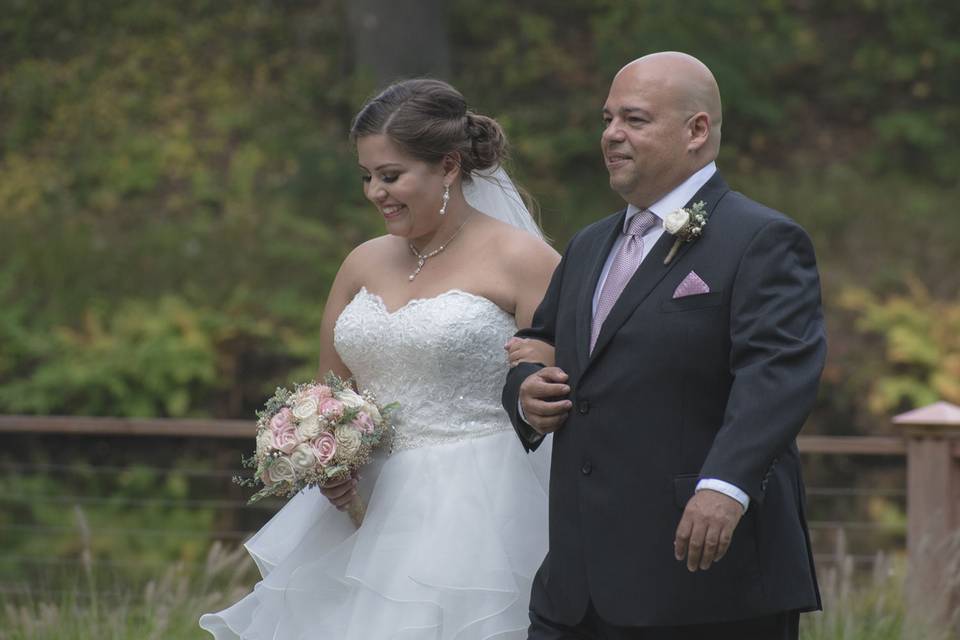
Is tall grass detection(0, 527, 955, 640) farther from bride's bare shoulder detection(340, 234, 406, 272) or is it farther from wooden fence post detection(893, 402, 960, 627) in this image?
bride's bare shoulder detection(340, 234, 406, 272)

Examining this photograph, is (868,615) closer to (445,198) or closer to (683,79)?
(445,198)

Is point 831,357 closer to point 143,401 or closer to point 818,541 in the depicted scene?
point 818,541

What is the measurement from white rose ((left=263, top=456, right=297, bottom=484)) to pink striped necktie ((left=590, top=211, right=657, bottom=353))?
41.5 inches

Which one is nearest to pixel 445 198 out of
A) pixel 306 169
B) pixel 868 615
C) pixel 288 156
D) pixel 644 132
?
pixel 644 132

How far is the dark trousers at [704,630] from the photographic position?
337 cm

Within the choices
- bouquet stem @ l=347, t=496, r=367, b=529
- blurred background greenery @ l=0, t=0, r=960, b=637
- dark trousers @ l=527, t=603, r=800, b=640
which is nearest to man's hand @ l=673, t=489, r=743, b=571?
dark trousers @ l=527, t=603, r=800, b=640

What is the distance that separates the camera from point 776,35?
1556 cm

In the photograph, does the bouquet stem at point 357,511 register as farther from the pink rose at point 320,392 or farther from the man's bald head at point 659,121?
the man's bald head at point 659,121

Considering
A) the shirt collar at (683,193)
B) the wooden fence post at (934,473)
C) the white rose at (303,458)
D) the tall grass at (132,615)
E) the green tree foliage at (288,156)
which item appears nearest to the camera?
the shirt collar at (683,193)

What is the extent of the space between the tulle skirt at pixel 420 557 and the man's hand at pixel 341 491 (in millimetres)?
97

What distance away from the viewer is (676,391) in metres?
3.34

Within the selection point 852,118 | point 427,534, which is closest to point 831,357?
point 852,118

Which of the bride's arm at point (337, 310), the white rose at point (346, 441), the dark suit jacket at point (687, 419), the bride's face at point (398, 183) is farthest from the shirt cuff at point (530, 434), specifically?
the bride's arm at point (337, 310)

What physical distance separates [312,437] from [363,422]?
18 centimetres
